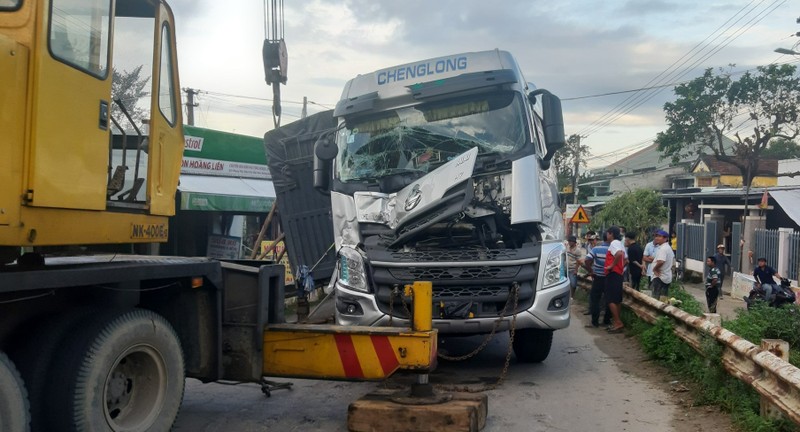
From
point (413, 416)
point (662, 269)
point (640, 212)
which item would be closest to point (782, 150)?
point (640, 212)

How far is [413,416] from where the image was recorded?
5.29 m

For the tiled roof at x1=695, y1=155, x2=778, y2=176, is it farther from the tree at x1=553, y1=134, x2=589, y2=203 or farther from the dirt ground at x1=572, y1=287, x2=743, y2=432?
the dirt ground at x1=572, y1=287, x2=743, y2=432

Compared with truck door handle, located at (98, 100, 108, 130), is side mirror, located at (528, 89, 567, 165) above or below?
above

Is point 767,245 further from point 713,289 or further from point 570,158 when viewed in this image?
point 570,158

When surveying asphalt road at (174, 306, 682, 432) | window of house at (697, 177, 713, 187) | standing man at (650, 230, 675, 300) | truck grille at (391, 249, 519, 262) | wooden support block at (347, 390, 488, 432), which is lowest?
asphalt road at (174, 306, 682, 432)

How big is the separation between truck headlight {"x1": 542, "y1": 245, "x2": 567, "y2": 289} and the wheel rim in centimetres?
402

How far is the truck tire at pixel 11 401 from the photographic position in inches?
137

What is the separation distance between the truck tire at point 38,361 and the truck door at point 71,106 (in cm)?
75

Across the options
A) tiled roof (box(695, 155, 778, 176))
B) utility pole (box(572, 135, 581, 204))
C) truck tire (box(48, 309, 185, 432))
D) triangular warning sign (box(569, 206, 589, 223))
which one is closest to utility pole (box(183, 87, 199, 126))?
triangular warning sign (box(569, 206, 589, 223))

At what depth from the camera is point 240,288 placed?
5578mm

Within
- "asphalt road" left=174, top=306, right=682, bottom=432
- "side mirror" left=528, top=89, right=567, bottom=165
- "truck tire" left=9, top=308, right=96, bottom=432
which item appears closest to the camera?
"truck tire" left=9, top=308, right=96, bottom=432

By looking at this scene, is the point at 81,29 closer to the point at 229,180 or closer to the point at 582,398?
the point at 582,398

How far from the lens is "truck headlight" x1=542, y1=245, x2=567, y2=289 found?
7.47 meters

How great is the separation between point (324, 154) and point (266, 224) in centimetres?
461
